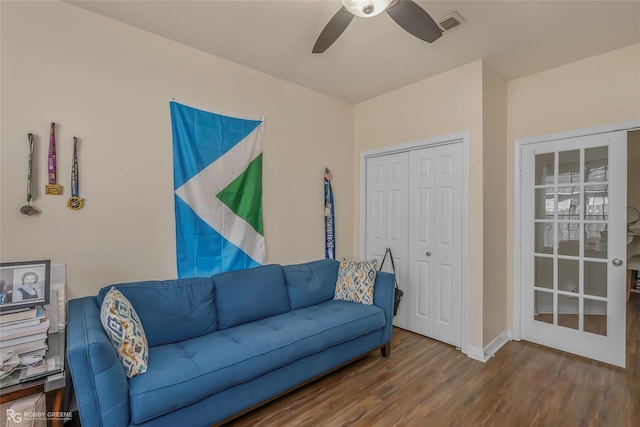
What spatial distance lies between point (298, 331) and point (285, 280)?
742 mm

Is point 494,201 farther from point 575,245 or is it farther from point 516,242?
point 575,245

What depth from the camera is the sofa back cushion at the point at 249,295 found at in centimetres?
239

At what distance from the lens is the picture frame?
1.65m

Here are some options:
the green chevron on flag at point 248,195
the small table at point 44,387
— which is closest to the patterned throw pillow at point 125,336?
the small table at point 44,387

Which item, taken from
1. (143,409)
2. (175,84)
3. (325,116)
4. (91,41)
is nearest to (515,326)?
(325,116)

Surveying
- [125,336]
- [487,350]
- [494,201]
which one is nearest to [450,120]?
[494,201]

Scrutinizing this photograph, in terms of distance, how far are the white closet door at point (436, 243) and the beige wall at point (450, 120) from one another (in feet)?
0.46

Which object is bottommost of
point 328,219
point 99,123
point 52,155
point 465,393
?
point 465,393

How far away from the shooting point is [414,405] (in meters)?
2.13

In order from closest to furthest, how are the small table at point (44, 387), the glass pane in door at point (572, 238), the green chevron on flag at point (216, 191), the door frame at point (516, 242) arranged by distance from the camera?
the small table at point (44, 387) < the green chevron on flag at point (216, 191) < the glass pane in door at point (572, 238) < the door frame at point (516, 242)

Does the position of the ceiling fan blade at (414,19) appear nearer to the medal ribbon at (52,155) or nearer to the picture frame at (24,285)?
the medal ribbon at (52,155)

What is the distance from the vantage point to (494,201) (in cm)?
297

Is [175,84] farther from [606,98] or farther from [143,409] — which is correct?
[606,98]

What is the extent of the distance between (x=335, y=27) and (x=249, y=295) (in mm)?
2008
